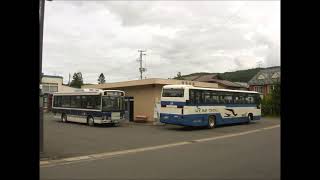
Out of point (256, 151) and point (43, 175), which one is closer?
point (43, 175)

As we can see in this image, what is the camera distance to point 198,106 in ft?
91.0

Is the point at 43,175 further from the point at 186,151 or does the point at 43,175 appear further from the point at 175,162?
the point at 186,151

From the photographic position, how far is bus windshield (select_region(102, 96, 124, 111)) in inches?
1191

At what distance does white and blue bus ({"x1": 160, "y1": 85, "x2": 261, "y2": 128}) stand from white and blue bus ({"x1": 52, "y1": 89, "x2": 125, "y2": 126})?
4.19 m

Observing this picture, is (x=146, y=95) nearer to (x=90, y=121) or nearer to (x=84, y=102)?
(x=84, y=102)

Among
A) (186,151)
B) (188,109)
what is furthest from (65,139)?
(188,109)

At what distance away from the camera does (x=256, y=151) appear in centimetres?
1551

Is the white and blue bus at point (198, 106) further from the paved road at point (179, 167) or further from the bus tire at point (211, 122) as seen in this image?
the paved road at point (179, 167)

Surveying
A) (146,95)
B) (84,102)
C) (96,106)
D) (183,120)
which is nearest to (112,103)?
(96,106)

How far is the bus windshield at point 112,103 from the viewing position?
30263 mm

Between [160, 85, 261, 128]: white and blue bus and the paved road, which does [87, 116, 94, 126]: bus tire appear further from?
the paved road

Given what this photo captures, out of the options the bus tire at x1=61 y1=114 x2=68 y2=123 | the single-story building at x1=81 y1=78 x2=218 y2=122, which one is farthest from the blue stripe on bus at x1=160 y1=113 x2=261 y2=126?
the bus tire at x1=61 y1=114 x2=68 y2=123
